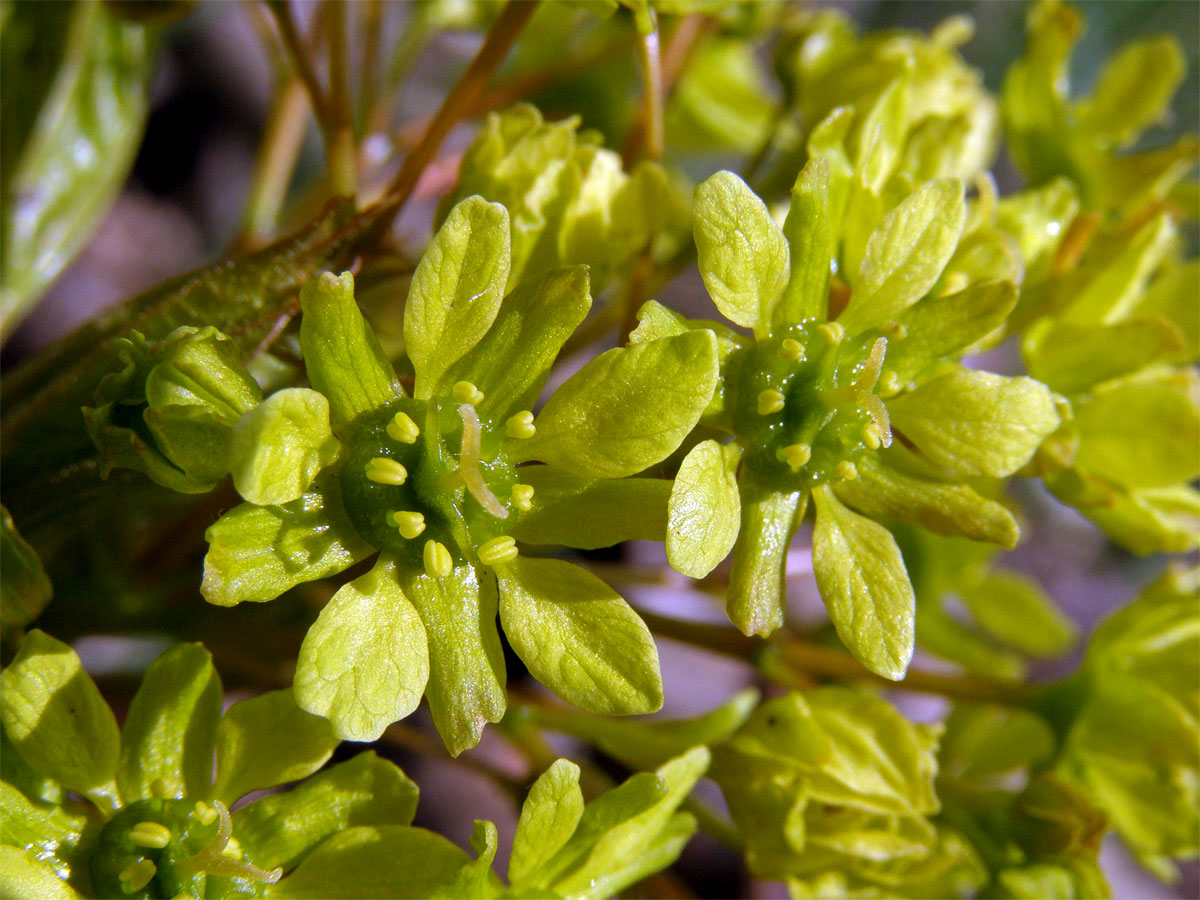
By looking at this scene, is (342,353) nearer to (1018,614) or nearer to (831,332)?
(831,332)

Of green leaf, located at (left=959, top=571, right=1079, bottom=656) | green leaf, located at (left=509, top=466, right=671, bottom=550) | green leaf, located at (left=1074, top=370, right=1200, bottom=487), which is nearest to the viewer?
green leaf, located at (left=509, top=466, right=671, bottom=550)

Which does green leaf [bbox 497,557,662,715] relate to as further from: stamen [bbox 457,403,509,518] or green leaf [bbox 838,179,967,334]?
green leaf [bbox 838,179,967,334]

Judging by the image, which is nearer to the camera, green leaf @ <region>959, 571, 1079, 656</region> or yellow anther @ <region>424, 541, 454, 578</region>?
yellow anther @ <region>424, 541, 454, 578</region>

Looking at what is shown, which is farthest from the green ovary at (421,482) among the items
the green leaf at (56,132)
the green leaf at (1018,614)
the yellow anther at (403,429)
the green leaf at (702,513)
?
the green leaf at (1018,614)

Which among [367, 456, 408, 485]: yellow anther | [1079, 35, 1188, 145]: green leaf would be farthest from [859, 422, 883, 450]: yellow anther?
[1079, 35, 1188, 145]: green leaf

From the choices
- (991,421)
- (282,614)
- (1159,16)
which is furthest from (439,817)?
(1159,16)

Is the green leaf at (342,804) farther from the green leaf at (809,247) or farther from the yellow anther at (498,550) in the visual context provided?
the green leaf at (809,247)

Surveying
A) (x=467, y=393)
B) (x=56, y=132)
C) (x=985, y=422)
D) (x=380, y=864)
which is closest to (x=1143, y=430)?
(x=985, y=422)
